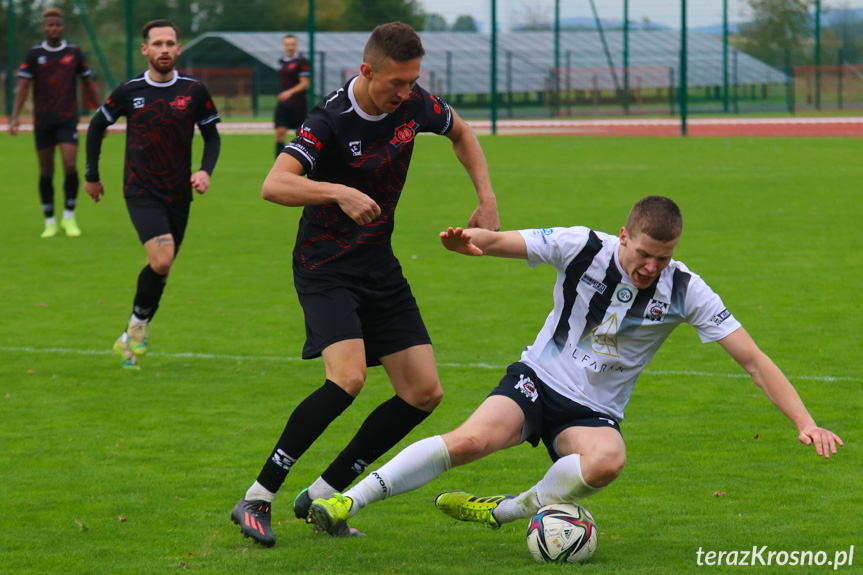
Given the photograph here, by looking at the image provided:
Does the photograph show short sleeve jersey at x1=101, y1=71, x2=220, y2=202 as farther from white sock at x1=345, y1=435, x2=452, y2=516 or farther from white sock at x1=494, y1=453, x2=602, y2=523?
white sock at x1=494, y1=453, x2=602, y2=523

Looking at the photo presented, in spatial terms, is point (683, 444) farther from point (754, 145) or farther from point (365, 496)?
point (754, 145)

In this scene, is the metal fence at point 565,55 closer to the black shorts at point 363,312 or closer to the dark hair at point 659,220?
the black shorts at point 363,312

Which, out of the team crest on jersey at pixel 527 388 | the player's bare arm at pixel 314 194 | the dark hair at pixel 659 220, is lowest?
the team crest on jersey at pixel 527 388

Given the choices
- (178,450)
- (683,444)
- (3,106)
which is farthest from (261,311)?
(3,106)

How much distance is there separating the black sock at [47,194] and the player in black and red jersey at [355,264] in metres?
9.72

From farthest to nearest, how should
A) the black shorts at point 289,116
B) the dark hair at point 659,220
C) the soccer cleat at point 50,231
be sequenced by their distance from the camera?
1. the black shorts at point 289,116
2. the soccer cleat at point 50,231
3. the dark hair at point 659,220

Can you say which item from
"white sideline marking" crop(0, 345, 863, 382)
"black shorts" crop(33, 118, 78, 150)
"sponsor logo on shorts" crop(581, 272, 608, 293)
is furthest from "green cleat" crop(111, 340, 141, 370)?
"black shorts" crop(33, 118, 78, 150)

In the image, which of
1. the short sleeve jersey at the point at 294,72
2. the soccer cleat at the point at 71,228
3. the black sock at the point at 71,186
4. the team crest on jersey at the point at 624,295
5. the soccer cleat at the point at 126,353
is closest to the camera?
the team crest on jersey at the point at 624,295

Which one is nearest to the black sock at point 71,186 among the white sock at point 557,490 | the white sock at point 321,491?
the white sock at point 321,491

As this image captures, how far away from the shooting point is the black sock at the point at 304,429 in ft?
15.6

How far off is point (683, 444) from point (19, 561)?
328 centimetres

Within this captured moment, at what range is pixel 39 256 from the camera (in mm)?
12703

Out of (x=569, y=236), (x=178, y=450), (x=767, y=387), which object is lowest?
(x=178, y=450)

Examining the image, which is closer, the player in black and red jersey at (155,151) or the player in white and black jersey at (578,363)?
the player in white and black jersey at (578,363)
